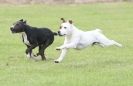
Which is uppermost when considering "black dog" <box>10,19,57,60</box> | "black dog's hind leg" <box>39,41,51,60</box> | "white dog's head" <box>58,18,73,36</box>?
"white dog's head" <box>58,18,73,36</box>

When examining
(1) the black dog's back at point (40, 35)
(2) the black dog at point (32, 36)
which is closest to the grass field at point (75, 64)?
(2) the black dog at point (32, 36)

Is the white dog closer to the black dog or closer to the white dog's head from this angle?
the white dog's head

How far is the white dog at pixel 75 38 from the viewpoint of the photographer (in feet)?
49.0

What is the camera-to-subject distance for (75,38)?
Result: 15227mm

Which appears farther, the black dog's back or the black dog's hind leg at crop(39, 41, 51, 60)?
the black dog's hind leg at crop(39, 41, 51, 60)

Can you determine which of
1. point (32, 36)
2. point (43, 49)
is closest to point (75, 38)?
point (32, 36)

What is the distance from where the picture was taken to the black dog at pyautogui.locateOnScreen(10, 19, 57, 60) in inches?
635

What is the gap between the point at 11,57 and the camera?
57.0 ft

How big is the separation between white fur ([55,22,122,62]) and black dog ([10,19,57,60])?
115 centimetres

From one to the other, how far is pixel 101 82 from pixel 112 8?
28.6 meters

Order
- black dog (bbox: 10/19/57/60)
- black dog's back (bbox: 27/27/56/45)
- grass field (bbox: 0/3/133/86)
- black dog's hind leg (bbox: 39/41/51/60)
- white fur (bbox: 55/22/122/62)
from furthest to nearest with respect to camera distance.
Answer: black dog's hind leg (bbox: 39/41/51/60), black dog's back (bbox: 27/27/56/45), black dog (bbox: 10/19/57/60), white fur (bbox: 55/22/122/62), grass field (bbox: 0/3/133/86)

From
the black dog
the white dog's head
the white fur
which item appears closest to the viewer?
the white dog's head

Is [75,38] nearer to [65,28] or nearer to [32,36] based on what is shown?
[65,28]

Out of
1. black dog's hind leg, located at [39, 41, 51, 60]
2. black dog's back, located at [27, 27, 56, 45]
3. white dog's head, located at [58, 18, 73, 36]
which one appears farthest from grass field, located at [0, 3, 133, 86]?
white dog's head, located at [58, 18, 73, 36]
